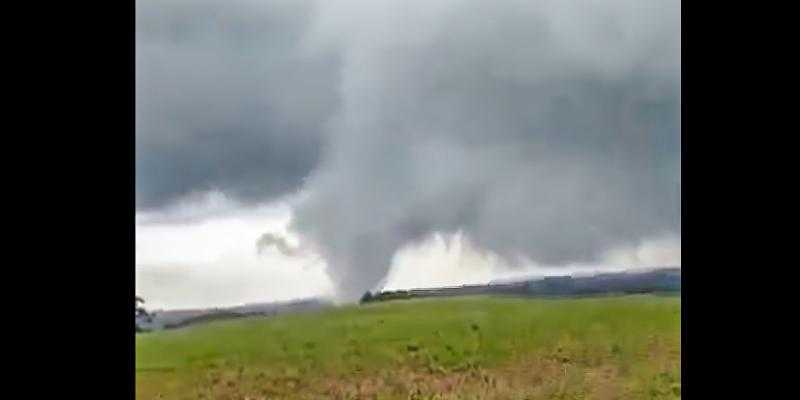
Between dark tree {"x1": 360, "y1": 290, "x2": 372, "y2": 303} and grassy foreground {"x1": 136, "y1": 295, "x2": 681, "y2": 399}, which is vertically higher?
dark tree {"x1": 360, "y1": 290, "x2": 372, "y2": 303}

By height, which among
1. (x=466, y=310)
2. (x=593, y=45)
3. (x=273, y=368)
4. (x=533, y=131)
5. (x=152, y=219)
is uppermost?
(x=593, y=45)

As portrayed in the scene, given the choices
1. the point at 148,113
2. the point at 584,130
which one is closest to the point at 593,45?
the point at 584,130

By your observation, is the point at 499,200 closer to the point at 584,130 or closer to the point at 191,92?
the point at 584,130

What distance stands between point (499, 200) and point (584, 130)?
23 centimetres

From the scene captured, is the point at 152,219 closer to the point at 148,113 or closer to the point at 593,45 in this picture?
the point at 148,113

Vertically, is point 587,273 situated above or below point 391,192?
below

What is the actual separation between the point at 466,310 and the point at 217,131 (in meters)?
0.61

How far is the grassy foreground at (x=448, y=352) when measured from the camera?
1.61 metres

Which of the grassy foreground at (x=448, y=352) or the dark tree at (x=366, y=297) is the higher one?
the dark tree at (x=366, y=297)

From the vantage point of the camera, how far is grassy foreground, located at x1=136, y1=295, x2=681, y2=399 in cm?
161

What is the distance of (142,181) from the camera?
61.9 inches

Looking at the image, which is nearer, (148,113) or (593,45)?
(148,113)

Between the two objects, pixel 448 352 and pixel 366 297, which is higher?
pixel 366 297

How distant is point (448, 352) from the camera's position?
1677 mm
